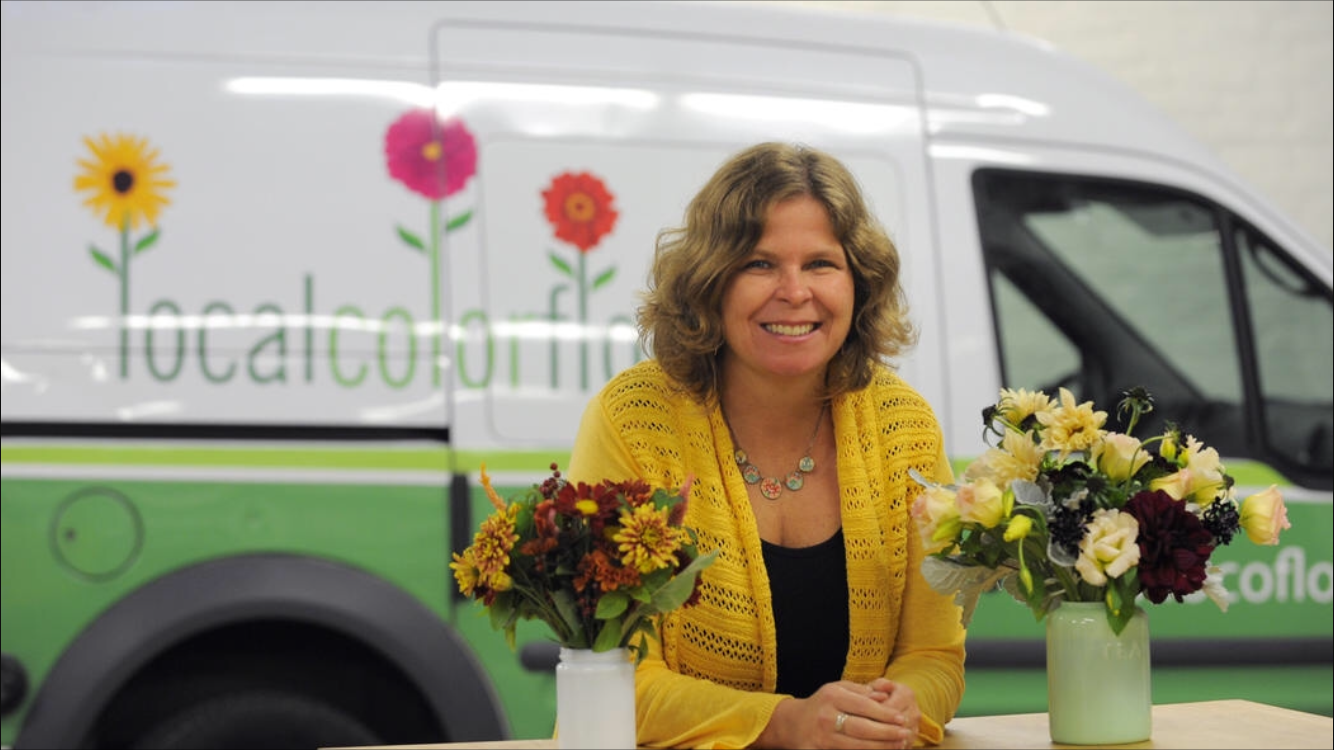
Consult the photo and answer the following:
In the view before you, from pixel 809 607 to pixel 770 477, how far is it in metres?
0.17

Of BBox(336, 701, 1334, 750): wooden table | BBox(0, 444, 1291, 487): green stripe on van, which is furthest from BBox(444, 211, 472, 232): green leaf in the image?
BBox(336, 701, 1334, 750): wooden table

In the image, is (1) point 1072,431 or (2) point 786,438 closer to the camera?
(1) point 1072,431

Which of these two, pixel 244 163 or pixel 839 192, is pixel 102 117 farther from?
Result: pixel 839 192

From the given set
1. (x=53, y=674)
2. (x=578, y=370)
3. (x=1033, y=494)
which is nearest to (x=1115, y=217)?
(x=578, y=370)

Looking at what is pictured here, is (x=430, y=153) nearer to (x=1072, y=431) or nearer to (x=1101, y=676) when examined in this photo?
(x=1072, y=431)

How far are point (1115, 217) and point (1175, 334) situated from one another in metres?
0.29

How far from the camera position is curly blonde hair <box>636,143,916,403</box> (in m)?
2.01

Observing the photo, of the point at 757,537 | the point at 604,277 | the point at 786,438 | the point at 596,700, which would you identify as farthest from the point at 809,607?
the point at 604,277

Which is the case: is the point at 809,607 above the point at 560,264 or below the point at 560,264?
below

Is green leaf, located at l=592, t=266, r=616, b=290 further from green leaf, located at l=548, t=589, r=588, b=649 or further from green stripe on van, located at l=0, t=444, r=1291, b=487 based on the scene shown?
green leaf, located at l=548, t=589, r=588, b=649

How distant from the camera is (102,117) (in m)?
3.06

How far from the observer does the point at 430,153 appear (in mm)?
3180

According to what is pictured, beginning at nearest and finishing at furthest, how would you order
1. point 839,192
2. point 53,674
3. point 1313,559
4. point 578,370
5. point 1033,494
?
point 1033,494 → point 839,192 → point 53,674 → point 578,370 → point 1313,559

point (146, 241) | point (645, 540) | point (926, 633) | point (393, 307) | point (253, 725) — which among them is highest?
point (146, 241)
